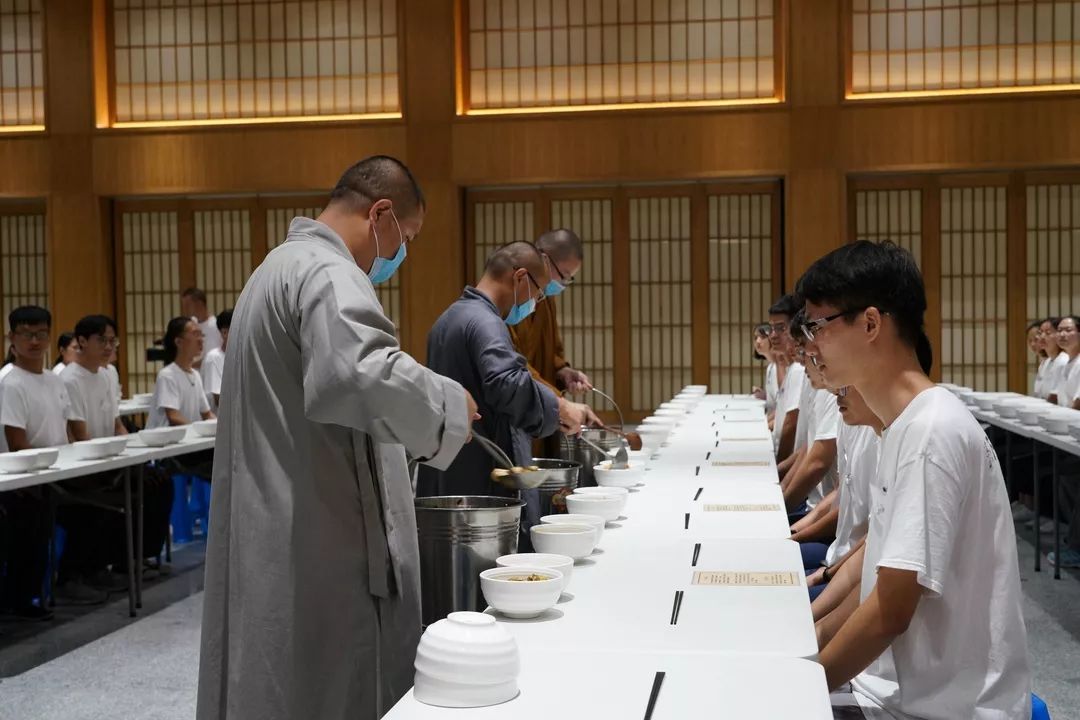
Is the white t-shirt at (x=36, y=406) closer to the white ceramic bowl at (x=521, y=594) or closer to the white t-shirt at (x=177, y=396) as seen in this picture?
the white t-shirt at (x=177, y=396)

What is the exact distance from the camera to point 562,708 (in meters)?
1.44

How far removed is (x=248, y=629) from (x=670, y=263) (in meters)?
8.07

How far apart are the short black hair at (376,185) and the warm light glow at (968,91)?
7.73 metres

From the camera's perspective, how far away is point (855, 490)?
2832 mm

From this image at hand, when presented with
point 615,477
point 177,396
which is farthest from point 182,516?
point 615,477

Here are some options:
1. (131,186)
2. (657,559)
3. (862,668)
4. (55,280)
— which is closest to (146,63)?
(131,186)

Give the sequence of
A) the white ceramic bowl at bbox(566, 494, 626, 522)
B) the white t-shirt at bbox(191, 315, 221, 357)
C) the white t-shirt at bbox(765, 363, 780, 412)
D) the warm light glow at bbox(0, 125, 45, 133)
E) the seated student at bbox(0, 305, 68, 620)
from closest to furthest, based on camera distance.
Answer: the white ceramic bowl at bbox(566, 494, 626, 522), the seated student at bbox(0, 305, 68, 620), the white t-shirt at bbox(765, 363, 780, 412), the white t-shirt at bbox(191, 315, 221, 357), the warm light glow at bbox(0, 125, 45, 133)

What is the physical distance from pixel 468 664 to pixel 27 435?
14.4 ft

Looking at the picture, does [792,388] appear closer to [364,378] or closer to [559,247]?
[559,247]

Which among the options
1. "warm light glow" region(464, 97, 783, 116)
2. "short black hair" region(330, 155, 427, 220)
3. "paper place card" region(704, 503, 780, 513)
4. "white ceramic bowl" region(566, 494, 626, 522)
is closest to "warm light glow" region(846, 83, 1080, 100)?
"warm light glow" region(464, 97, 783, 116)

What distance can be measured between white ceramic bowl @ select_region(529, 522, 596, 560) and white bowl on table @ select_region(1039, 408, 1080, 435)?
352 centimetres

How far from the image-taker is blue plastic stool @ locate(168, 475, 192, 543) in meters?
6.61

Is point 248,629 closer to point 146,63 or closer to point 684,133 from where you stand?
point 684,133

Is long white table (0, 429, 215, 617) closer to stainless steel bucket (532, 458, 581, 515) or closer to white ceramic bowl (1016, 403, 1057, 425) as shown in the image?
stainless steel bucket (532, 458, 581, 515)
